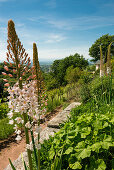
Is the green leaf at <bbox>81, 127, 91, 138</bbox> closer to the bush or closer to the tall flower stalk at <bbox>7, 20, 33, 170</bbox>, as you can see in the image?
the tall flower stalk at <bbox>7, 20, 33, 170</bbox>

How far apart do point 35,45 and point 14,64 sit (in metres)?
0.44

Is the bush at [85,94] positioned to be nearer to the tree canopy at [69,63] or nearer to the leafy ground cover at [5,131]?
the leafy ground cover at [5,131]

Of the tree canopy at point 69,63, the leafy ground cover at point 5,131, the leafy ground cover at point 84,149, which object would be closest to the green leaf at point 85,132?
the leafy ground cover at point 84,149

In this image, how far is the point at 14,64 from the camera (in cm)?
134

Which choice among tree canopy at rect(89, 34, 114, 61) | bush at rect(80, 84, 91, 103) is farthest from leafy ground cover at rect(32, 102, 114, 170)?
tree canopy at rect(89, 34, 114, 61)

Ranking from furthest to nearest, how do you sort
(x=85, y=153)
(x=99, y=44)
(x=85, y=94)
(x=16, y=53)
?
(x=99, y=44)
(x=85, y=94)
(x=85, y=153)
(x=16, y=53)

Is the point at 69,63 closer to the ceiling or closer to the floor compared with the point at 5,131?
closer to the ceiling

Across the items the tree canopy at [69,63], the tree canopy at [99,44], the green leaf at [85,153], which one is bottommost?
the green leaf at [85,153]

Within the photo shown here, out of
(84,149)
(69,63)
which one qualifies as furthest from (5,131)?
(69,63)

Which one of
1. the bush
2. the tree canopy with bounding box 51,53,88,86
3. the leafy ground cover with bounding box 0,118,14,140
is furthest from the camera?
the tree canopy with bounding box 51,53,88,86

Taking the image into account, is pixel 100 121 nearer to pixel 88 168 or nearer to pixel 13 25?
pixel 88 168

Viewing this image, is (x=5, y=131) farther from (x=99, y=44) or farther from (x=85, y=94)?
(x=99, y=44)

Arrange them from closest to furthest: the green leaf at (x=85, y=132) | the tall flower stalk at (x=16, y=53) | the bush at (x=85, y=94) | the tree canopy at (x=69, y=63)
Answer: the tall flower stalk at (x=16, y=53), the green leaf at (x=85, y=132), the bush at (x=85, y=94), the tree canopy at (x=69, y=63)

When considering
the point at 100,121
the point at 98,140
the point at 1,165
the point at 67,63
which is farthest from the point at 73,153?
the point at 67,63
